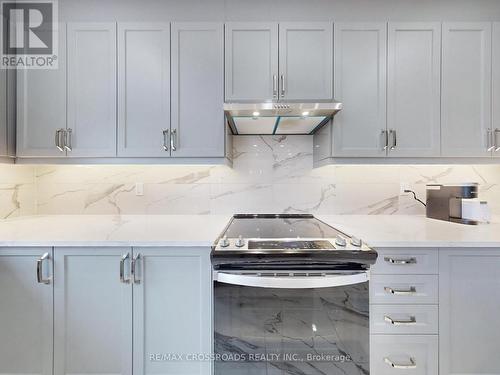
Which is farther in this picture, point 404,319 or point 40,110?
point 40,110

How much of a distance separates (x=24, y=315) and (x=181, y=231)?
34.0 inches

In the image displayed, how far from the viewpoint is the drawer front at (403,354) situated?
4.04 ft

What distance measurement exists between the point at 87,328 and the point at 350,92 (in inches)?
79.0

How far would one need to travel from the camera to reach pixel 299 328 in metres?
1.12

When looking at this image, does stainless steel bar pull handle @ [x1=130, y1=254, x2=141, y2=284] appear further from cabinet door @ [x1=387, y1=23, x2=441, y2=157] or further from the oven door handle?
cabinet door @ [x1=387, y1=23, x2=441, y2=157]


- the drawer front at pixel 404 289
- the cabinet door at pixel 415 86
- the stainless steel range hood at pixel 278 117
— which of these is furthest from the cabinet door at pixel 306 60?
the drawer front at pixel 404 289

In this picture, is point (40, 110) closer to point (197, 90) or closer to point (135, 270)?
point (197, 90)

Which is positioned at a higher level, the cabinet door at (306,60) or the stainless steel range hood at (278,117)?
the cabinet door at (306,60)

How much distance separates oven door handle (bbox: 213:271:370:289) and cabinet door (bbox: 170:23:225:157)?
83cm

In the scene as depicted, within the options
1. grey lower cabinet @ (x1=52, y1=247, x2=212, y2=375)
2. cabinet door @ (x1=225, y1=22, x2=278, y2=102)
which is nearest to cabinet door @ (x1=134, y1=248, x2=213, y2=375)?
grey lower cabinet @ (x1=52, y1=247, x2=212, y2=375)

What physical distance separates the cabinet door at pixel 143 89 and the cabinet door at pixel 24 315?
77cm

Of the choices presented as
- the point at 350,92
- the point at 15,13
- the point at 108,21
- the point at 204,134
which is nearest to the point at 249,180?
the point at 204,134

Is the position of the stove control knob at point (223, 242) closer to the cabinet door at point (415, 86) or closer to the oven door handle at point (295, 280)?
the oven door handle at point (295, 280)

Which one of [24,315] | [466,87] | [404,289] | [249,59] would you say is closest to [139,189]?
[24,315]
